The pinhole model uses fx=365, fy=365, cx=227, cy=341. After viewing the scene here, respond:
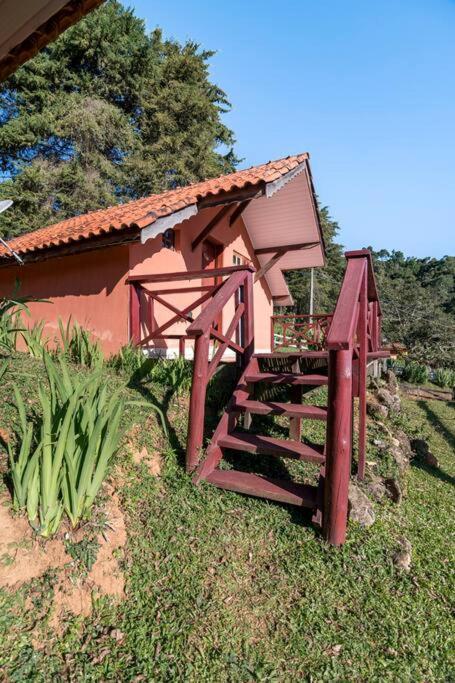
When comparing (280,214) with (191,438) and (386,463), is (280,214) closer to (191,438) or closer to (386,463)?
(386,463)

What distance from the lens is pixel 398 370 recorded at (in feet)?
61.3

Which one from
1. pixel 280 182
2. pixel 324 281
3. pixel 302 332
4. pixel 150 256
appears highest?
pixel 324 281

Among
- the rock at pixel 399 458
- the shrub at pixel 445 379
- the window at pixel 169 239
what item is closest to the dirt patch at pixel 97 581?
the rock at pixel 399 458

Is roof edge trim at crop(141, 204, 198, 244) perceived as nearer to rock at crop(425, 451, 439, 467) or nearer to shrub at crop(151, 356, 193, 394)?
shrub at crop(151, 356, 193, 394)

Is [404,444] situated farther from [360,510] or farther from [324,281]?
[324,281]

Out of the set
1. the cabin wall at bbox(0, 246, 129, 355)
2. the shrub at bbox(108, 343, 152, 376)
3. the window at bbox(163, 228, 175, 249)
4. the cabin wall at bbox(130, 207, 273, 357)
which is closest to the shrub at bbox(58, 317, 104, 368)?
the shrub at bbox(108, 343, 152, 376)

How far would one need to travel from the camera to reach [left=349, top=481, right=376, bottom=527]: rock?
2883 mm

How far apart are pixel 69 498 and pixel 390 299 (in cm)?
3081

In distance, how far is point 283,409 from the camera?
3.38 m

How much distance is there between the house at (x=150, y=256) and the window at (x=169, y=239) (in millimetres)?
20

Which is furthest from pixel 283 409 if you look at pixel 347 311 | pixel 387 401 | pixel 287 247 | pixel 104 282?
pixel 287 247

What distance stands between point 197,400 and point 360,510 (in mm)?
1605

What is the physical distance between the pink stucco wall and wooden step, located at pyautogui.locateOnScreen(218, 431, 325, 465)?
9.70 feet

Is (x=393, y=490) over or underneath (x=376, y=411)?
underneath
